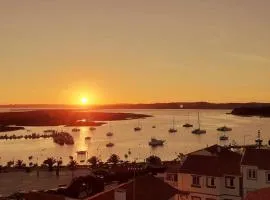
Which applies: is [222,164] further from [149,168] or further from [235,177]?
[149,168]

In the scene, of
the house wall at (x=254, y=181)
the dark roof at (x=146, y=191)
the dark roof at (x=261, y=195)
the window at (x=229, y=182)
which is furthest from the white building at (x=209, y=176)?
the dark roof at (x=261, y=195)

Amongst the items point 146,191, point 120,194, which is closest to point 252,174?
point 146,191

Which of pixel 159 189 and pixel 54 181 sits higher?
pixel 159 189

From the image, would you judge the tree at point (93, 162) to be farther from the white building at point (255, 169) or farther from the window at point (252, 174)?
the window at point (252, 174)

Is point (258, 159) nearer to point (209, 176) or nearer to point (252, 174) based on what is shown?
point (252, 174)

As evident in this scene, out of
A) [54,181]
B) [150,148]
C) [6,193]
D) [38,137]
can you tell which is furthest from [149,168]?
[38,137]

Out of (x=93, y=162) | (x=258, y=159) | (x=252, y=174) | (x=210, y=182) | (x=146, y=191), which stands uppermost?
(x=258, y=159)
